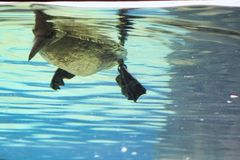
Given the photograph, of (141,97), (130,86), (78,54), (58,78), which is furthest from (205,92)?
(78,54)

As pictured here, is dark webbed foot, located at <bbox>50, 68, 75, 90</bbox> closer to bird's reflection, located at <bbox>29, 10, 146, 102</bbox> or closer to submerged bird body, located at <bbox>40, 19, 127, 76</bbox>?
bird's reflection, located at <bbox>29, 10, 146, 102</bbox>

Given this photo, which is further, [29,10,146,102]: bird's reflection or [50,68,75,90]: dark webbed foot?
[50,68,75,90]: dark webbed foot

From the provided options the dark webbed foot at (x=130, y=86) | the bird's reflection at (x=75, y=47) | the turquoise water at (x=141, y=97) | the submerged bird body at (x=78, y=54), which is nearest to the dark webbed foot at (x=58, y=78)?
the bird's reflection at (x=75, y=47)

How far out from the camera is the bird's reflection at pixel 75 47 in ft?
23.7

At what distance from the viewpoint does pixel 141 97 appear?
12.3 m

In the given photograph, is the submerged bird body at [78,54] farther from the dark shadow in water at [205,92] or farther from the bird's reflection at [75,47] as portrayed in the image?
the dark shadow in water at [205,92]

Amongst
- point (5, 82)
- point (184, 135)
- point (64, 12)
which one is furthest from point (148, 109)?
point (64, 12)

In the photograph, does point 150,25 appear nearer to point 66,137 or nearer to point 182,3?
point 182,3

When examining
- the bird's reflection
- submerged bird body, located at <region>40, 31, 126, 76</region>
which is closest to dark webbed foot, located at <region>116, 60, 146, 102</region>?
the bird's reflection

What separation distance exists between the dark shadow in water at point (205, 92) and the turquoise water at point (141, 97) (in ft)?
0.08

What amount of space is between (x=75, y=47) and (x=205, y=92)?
5217 millimetres

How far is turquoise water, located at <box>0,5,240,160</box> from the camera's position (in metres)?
7.54

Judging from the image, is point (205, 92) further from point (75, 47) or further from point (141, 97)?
point (75, 47)

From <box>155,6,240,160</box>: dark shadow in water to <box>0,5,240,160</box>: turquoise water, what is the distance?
0.08 feet
